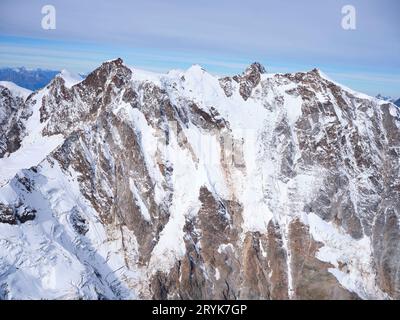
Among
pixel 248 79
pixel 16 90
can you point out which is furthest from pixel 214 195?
pixel 16 90

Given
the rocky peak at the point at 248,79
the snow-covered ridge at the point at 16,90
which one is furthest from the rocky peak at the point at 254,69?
the snow-covered ridge at the point at 16,90

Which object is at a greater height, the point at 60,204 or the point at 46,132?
the point at 46,132

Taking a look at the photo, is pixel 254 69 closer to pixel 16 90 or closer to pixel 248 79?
pixel 248 79

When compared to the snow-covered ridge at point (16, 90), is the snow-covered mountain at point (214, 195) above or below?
below

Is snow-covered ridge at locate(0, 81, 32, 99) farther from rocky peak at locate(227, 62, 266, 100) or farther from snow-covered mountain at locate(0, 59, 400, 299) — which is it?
rocky peak at locate(227, 62, 266, 100)

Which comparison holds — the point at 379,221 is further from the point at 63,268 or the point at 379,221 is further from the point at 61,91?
the point at 61,91

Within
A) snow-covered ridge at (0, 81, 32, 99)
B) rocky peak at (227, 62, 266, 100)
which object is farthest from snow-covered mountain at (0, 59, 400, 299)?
snow-covered ridge at (0, 81, 32, 99)

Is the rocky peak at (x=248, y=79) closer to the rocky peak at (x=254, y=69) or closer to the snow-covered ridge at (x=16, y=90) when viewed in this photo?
the rocky peak at (x=254, y=69)
